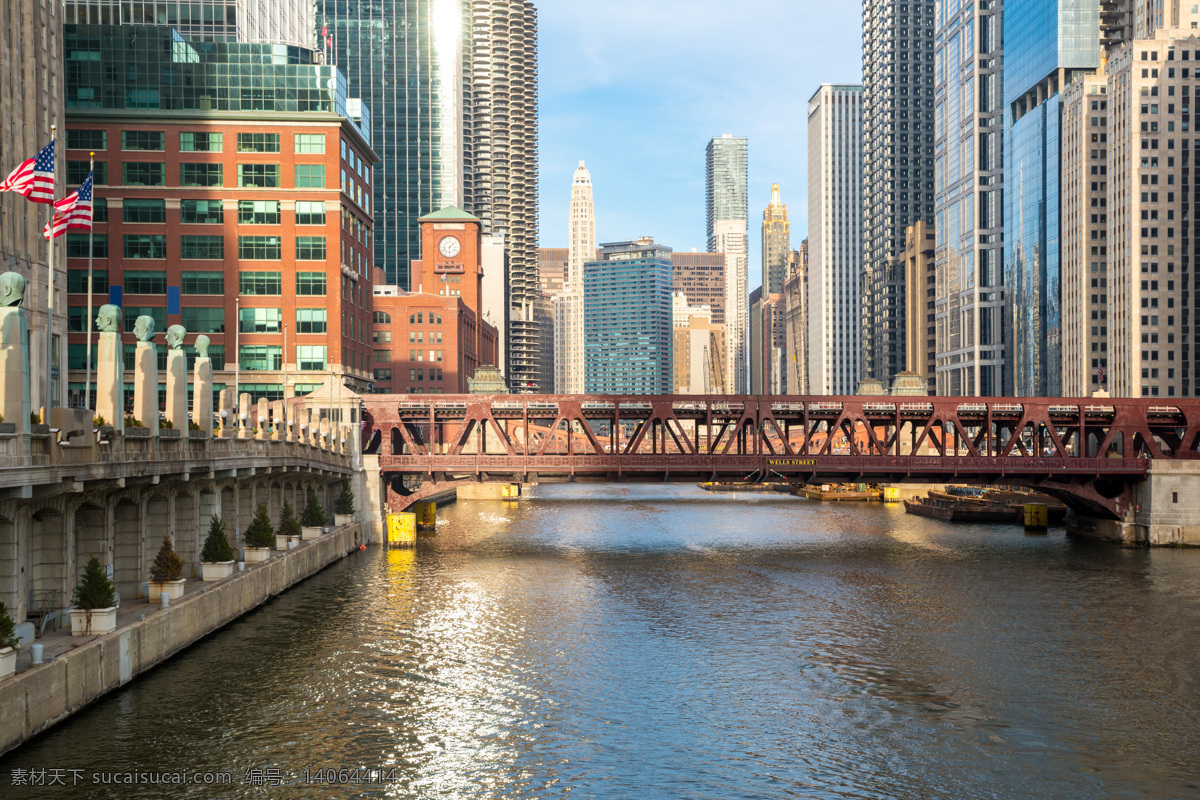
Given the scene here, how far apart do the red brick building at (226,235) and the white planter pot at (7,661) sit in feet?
284

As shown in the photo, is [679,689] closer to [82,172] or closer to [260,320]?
[260,320]

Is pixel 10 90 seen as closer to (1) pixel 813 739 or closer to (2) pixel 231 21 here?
(2) pixel 231 21

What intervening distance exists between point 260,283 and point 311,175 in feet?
42.9

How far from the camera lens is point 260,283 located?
394 feet

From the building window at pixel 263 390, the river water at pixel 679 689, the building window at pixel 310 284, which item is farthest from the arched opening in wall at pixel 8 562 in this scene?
the building window at pixel 310 284

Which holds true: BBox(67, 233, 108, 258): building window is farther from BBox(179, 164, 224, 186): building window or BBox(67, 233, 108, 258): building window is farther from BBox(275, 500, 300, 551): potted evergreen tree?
BBox(275, 500, 300, 551): potted evergreen tree

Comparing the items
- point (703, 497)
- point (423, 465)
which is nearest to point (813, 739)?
point (423, 465)

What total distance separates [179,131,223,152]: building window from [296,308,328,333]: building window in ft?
63.6

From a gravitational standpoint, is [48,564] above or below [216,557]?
above

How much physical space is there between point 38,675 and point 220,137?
96.5 meters

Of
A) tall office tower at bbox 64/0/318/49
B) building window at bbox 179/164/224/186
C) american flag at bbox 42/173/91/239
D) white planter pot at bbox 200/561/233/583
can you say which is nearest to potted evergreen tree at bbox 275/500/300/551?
white planter pot at bbox 200/561/233/583

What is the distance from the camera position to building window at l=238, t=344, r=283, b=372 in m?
119

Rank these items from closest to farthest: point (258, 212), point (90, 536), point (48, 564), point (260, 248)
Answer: point (48, 564)
point (90, 536)
point (258, 212)
point (260, 248)

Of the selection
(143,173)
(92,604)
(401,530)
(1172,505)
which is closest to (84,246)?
(143,173)
